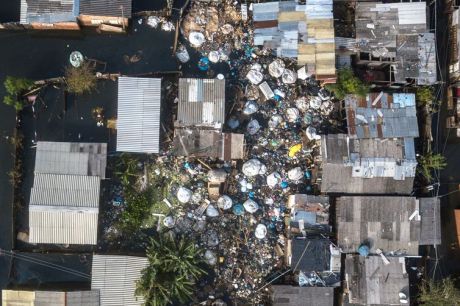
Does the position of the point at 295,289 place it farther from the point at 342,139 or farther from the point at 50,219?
the point at 50,219

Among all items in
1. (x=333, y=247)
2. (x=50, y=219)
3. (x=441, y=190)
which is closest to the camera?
(x=50, y=219)

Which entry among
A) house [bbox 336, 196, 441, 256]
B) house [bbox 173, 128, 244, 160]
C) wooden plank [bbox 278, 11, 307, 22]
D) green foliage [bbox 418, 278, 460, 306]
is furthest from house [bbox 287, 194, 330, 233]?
wooden plank [bbox 278, 11, 307, 22]

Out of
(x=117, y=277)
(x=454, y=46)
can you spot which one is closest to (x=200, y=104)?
(x=117, y=277)

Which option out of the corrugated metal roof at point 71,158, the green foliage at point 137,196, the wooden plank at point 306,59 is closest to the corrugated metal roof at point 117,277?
the green foliage at point 137,196

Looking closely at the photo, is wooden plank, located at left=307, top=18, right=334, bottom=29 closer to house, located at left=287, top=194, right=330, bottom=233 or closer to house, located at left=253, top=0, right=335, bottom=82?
house, located at left=253, top=0, right=335, bottom=82

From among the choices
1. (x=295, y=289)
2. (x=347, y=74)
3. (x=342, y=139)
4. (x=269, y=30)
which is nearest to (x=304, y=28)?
(x=269, y=30)

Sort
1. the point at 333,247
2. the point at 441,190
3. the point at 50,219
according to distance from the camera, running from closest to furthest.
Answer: the point at 50,219, the point at 333,247, the point at 441,190

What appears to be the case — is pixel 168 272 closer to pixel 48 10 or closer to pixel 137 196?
pixel 137 196
